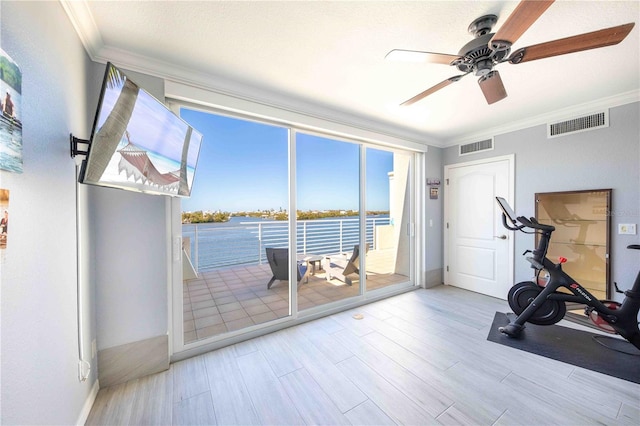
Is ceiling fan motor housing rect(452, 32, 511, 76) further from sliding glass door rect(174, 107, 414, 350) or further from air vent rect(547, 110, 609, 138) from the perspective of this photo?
air vent rect(547, 110, 609, 138)

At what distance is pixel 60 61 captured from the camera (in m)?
1.33

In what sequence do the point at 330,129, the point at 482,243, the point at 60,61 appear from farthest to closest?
the point at 482,243 → the point at 330,129 → the point at 60,61

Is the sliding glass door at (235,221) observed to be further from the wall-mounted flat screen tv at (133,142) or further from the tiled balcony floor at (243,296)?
the wall-mounted flat screen tv at (133,142)

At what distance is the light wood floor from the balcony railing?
1.09 metres

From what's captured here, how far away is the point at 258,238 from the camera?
3389 millimetres

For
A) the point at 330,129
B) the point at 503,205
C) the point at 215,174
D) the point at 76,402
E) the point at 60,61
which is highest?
the point at 330,129

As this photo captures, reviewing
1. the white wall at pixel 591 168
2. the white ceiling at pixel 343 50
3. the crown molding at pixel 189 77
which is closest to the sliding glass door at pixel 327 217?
the crown molding at pixel 189 77

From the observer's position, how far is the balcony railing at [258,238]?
108 inches

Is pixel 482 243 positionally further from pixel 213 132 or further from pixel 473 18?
pixel 213 132

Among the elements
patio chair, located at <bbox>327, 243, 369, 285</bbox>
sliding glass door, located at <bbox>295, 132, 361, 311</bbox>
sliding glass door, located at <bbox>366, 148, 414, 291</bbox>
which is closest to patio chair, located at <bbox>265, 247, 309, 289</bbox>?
sliding glass door, located at <bbox>295, 132, 361, 311</bbox>

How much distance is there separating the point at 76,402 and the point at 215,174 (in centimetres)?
199

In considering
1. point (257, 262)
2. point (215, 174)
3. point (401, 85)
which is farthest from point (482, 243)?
point (215, 174)

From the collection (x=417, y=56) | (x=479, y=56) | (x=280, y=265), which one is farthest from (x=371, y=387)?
(x=479, y=56)

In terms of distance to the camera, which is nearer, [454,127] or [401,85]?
[401,85]
